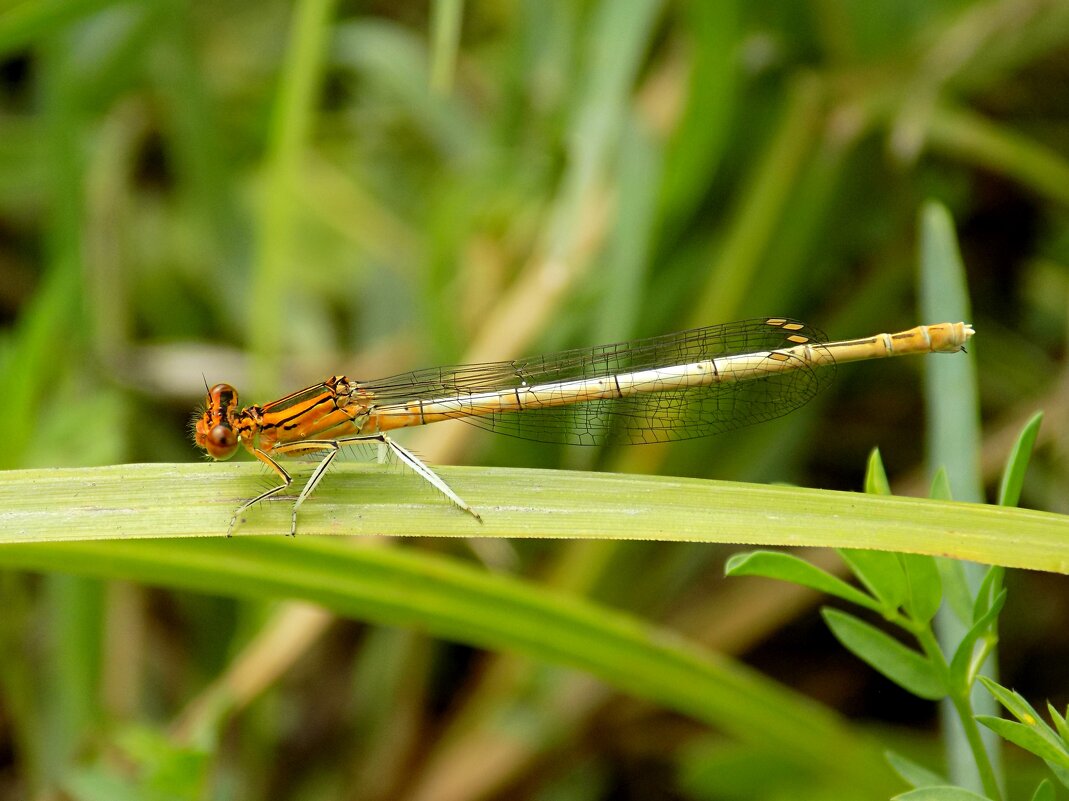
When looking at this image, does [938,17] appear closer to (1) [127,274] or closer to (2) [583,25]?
(2) [583,25]

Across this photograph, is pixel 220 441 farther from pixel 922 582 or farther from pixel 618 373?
pixel 922 582

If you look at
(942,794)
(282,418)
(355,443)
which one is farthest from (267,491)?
(942,794)

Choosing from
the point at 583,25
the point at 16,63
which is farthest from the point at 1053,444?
the point at 16,63

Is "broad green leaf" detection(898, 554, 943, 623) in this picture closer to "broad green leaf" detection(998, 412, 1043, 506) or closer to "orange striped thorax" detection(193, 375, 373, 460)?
"broad green leaf" detection(998, 412, 1043, 506)

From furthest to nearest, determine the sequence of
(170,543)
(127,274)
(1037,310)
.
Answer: (127,274)
(1037,310)
(170,543)

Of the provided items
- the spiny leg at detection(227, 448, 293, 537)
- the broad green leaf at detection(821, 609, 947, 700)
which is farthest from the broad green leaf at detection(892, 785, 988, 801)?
the spiny leg at detection(227, 448, 293, 537)
